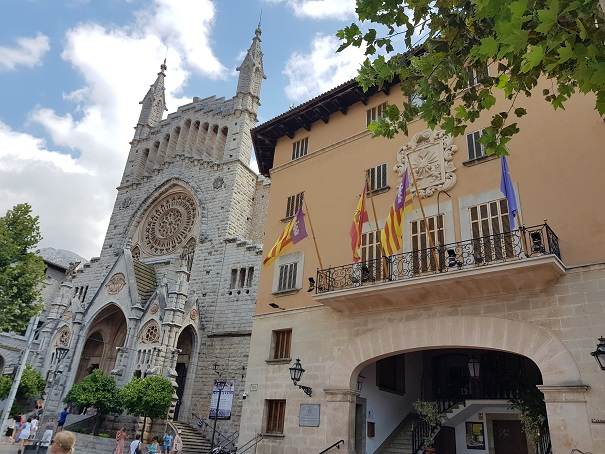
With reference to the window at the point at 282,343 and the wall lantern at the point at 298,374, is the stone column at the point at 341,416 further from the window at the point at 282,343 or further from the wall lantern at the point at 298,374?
the window at the point at 282,343

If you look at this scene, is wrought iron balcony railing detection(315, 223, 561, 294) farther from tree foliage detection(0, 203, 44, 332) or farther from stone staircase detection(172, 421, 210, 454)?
stone staircase detection(172, 421, 210, 454)

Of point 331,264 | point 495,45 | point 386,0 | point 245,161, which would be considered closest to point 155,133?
point 245,161

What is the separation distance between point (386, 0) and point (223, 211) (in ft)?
82.4

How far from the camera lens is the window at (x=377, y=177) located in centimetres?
1641

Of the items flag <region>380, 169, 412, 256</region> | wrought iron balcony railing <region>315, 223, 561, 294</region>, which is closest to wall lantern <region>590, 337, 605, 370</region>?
wrought iron balcony railing <region>315, 223, 561, 294</region>

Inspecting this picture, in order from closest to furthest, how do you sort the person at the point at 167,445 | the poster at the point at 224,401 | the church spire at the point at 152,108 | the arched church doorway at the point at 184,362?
the person at the point at 167,445 < the poster at the point at 224,401 < the arched church doorway at the point at 184,362 < the church spire at the point at 152,108

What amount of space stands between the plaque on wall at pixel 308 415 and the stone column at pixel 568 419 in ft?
21.2

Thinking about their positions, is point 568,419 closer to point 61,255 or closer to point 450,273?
point 450,273

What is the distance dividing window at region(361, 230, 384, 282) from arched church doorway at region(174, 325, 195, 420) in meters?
15.5

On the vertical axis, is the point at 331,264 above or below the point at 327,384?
above

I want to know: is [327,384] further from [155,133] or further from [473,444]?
[155,133]

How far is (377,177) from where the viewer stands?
54.6 ft

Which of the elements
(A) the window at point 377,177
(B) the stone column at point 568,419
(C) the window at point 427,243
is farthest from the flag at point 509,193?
(A) the window at point 377,177

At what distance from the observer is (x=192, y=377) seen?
26.6m
